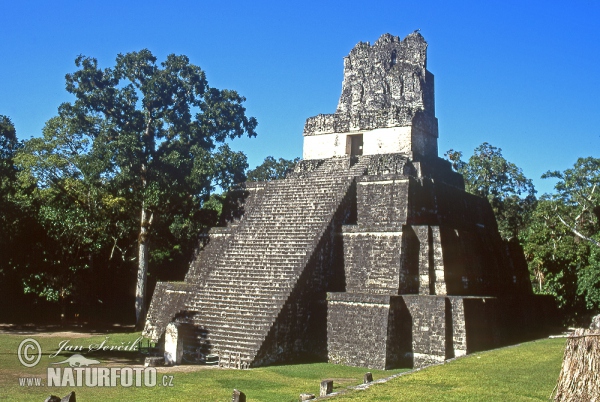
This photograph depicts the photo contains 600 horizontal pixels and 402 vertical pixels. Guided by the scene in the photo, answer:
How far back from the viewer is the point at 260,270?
1170 centimetres

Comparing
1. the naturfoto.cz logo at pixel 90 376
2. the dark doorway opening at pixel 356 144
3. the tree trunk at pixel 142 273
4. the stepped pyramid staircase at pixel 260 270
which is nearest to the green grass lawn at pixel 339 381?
the naturfoto.cz logo at pixel 90 376

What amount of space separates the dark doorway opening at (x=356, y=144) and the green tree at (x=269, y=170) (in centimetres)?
1817

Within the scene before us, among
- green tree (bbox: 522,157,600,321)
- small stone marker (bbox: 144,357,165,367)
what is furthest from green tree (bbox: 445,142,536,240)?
small stone marker (bbox: 144,357,165,367)

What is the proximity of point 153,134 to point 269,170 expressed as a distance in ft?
57.4

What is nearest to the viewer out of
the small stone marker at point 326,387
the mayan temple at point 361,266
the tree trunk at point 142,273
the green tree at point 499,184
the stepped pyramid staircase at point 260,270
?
the small stone marker at point 326,387

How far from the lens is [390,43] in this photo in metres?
16.8

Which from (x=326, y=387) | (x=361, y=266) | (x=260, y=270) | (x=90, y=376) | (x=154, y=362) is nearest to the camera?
(x=326, y=387)

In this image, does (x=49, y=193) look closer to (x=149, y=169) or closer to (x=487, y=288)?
(x=149, y=169)

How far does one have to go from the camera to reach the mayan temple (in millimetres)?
10648

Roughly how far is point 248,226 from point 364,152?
13.9ft

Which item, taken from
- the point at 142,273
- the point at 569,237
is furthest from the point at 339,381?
the point at 569,237
